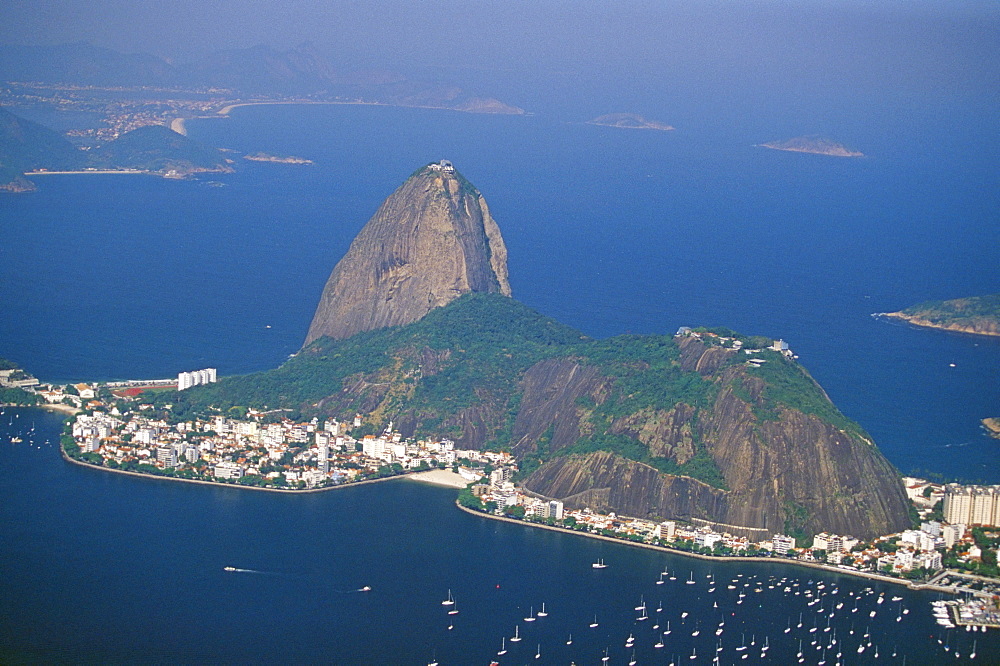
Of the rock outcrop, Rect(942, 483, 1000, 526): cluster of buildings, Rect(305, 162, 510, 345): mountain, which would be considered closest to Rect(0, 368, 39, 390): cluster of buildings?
Rect(305, 162, 510, 345): mountain

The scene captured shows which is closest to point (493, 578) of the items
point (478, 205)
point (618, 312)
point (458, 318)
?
point (458, 318)

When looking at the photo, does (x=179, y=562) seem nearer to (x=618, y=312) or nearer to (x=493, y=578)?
(x=493, y=578)

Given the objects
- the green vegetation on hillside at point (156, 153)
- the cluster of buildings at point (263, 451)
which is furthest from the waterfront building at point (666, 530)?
the green vegetation on hillside at point (156, 153)

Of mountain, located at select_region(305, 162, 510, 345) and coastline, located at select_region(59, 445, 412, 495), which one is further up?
mountain, located at select_region(305, 162, 510, 345)

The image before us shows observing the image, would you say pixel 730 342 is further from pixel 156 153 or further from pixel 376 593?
pixel 156 153

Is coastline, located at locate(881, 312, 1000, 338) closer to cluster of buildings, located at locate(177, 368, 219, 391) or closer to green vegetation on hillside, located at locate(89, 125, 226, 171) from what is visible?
cluster of buildings, located at locate(177, 368, 219, 391)
